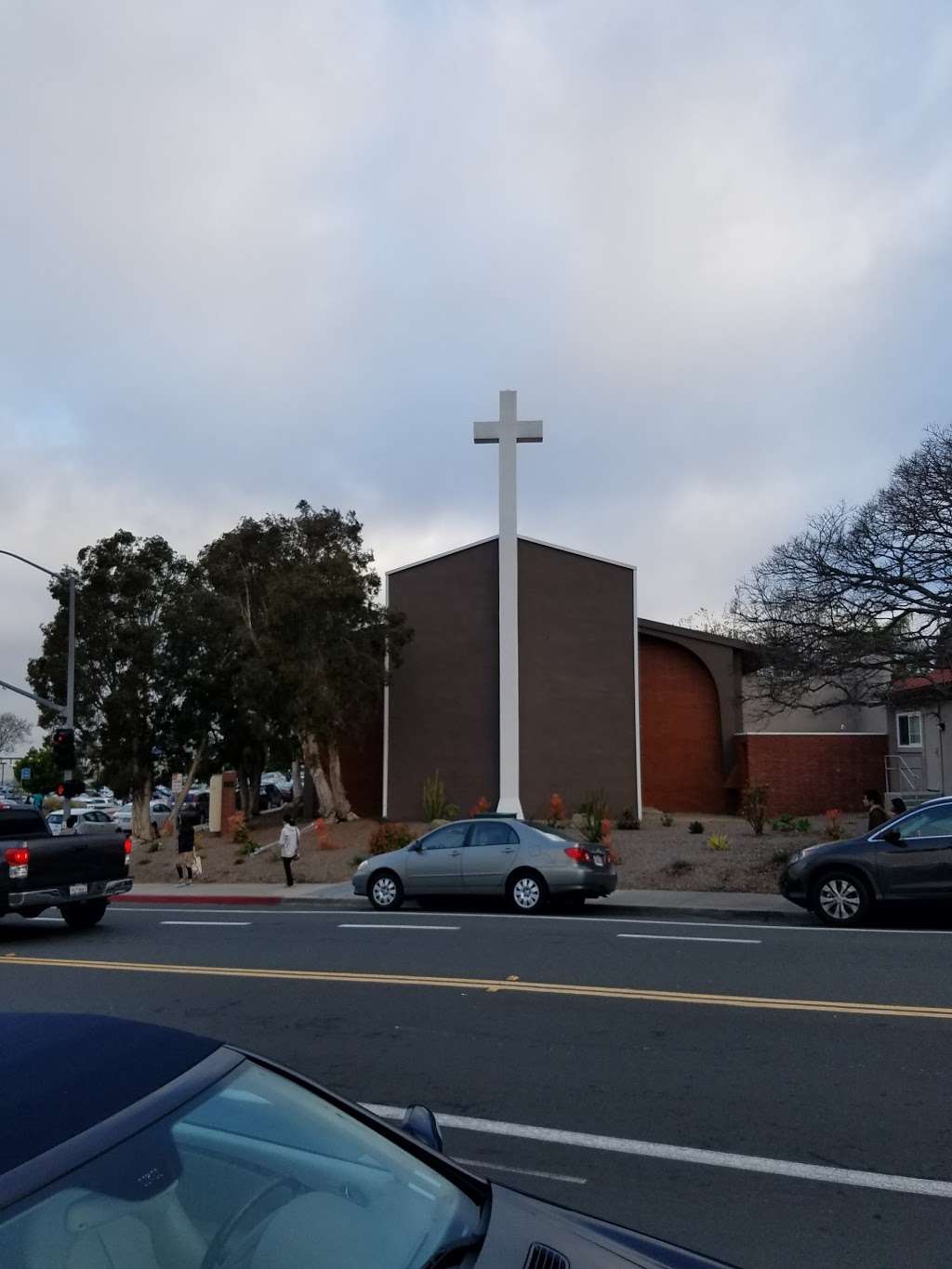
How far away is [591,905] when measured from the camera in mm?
17266

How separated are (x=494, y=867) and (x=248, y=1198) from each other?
46.2 ft

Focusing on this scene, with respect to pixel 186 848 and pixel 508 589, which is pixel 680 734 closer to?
pixel 508 589

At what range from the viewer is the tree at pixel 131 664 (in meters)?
31.9

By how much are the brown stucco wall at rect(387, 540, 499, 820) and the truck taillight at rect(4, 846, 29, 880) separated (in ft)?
53.0

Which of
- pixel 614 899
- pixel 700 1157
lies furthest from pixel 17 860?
pixel 700 1157

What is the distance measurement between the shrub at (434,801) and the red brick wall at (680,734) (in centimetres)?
737

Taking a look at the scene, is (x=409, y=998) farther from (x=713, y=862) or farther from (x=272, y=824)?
(x=272, y=824)

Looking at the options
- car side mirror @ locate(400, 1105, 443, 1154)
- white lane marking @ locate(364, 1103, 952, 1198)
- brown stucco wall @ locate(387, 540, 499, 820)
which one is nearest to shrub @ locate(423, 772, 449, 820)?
brown stucco wall @ locate(387, 540, 499, 820)

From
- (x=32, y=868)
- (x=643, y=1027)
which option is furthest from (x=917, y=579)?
(x=32, y=868)

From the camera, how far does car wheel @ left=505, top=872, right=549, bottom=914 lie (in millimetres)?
16062

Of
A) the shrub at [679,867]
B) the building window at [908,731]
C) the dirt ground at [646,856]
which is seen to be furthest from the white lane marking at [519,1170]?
the building window at [908,731]

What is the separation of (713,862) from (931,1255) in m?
15.1

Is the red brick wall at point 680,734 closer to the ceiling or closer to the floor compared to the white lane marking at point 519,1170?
closer to the ceiling

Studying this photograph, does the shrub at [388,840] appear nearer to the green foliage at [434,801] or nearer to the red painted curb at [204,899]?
the red painted curb at [204,899]
